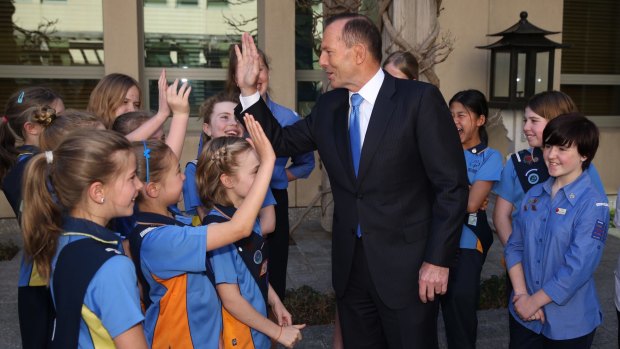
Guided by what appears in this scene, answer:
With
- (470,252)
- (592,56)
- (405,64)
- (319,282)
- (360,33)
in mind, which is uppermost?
(592,56)

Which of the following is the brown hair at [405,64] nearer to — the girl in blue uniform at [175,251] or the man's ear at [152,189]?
the girl in blue uniform at [175,251]

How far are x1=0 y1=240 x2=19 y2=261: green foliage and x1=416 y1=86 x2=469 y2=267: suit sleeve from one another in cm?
477

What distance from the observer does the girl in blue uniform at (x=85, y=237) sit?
171 cm

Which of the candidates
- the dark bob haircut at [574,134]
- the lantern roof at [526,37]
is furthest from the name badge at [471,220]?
the lantern roof at [526,37]

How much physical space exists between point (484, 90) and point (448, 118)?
525 centimetres

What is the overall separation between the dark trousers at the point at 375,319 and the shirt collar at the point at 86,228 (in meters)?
1.10

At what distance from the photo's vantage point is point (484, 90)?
738 centimetres

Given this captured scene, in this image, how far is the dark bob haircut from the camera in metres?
2.56

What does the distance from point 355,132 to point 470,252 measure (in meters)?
1.12

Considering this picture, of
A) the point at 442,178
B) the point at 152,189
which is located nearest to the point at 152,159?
the point at 152,189

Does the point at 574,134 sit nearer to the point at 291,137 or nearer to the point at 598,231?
the point at 598,231

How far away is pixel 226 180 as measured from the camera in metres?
2.44

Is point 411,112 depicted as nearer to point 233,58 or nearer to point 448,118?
point 448,118

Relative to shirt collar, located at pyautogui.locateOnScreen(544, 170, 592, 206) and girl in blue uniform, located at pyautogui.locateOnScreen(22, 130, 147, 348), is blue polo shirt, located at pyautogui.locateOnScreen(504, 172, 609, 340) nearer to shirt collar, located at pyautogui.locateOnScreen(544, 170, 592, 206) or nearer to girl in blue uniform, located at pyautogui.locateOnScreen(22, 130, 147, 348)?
shirt collar, located at pyautogui.locateOnScreen(544, 170, 592, 206)
